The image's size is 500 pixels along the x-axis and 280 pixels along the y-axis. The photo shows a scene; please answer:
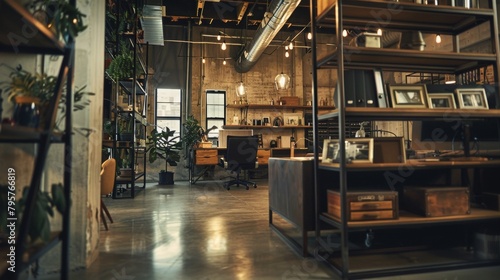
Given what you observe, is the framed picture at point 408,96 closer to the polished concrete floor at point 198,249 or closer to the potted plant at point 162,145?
the polished concrete floor at point 198,249

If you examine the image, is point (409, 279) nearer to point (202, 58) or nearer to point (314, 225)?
point (314, 225)

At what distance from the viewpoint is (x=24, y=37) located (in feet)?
4.88

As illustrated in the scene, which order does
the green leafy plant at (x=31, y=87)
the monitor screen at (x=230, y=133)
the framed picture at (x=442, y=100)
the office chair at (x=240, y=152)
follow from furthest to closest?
1. the monitor screen at (x=230, y=133)
2. the office chair at (x=240, y=152)
3. the framed picture at (x=442, y=100)
4. the green leafy plant at (x=31, y=87)

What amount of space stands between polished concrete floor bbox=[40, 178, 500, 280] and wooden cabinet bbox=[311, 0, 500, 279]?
0.77ft

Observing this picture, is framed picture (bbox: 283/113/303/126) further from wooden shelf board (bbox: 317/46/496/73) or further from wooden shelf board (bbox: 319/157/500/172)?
wooden shelf board (bbox: 319/157/500/172)

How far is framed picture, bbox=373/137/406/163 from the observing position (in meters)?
2.09

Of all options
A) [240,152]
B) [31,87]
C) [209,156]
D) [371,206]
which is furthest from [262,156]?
[31,87]

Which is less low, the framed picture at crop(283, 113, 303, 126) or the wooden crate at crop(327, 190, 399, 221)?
the framed picture at crop(283, 113, 303, 126)

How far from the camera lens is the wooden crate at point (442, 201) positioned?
2.08 metres

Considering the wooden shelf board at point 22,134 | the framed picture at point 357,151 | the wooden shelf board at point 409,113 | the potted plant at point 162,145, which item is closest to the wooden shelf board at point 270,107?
the potted plant at point 162,145

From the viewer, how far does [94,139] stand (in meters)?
2.23

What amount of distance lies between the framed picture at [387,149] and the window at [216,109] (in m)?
6.78

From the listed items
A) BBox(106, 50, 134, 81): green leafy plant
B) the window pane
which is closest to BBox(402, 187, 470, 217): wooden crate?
BBox(106, 50, 134, 81): green leafy plant

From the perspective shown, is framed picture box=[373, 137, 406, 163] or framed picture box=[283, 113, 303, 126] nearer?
framed picture box=[373, 137, 406, 163]
